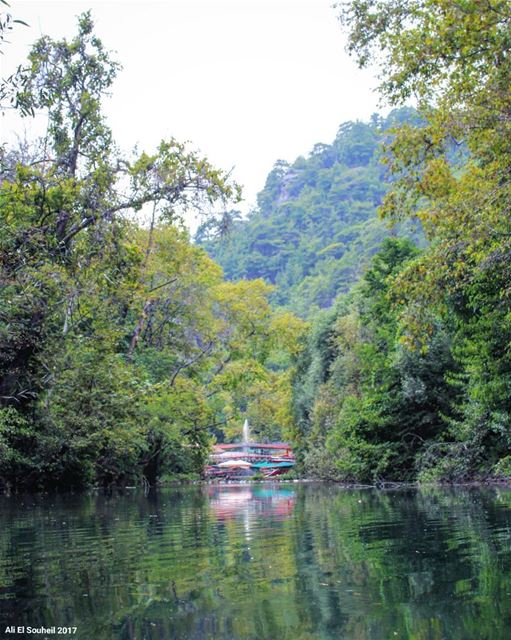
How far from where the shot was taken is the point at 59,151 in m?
18.8

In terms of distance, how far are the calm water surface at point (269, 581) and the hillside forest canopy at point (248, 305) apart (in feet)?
14.2

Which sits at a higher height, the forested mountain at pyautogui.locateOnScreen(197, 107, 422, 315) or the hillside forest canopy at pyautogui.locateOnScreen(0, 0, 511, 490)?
the forested mountain at pyautogui.locateOnScreen(197, 107, 422, 315)

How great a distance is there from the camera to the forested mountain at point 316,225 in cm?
12394

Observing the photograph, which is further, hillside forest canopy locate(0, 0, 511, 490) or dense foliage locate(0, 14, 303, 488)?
dense foliage locate(0, 14, 303, 488)

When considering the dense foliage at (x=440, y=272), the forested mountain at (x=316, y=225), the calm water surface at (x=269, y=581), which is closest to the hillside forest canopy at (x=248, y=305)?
Answer: the dense foliage at (x=440, y=272)

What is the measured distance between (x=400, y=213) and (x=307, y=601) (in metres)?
9.19

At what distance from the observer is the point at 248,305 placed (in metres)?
39.3

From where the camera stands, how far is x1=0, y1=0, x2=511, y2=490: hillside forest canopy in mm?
11922

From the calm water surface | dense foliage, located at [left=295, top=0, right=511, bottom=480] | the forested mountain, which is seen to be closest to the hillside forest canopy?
dense foliage, located at [left=295, top=0, right=511, bottom=480]

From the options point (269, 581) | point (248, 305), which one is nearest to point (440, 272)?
point (269, 581)

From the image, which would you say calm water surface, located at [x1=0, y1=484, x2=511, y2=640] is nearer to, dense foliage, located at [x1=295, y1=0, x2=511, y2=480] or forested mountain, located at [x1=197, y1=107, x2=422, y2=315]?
dense foliage, located at [x1=295, y1=0, x2=511, y2=480]

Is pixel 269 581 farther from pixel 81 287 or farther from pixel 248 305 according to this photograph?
pixel 248 305

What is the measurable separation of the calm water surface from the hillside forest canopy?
14.2 feet

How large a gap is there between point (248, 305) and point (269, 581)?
111 feet
